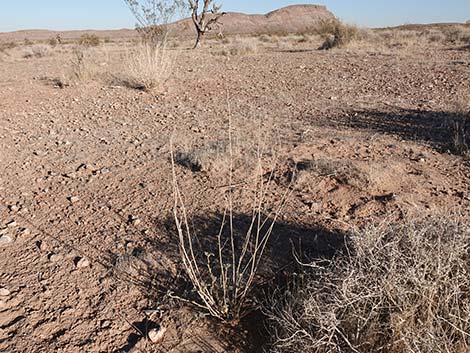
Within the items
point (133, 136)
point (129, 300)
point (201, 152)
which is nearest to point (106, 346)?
point (129, 300)

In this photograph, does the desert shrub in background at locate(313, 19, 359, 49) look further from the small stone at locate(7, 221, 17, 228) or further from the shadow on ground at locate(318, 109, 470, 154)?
the small stone at locate(7, 221, 17, 228)

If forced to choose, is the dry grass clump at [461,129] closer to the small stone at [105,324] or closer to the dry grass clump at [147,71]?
the small stone at [105,324]

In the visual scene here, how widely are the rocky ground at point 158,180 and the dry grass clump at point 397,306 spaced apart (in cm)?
39

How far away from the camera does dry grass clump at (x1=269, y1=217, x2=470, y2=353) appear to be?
1.52 meters

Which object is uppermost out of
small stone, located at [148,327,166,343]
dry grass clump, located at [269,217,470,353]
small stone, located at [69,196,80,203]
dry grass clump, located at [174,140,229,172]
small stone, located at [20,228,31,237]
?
dry grass clump, located at [269,217,470,353]

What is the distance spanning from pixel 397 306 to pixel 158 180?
238 centimetres

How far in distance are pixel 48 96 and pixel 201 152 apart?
13.0 feet

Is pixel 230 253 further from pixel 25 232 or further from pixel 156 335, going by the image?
pixel 25 232

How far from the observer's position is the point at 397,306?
155 cm

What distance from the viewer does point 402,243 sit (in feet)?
6.31

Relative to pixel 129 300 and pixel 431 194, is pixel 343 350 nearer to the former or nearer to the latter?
pixel 129 300

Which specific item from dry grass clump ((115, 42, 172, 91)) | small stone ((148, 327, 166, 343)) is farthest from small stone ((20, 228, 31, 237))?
dry grass clump ((115, 42, 172, 91))

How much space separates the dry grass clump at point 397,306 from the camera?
1.52m

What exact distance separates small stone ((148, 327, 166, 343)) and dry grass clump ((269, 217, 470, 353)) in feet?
1.91
